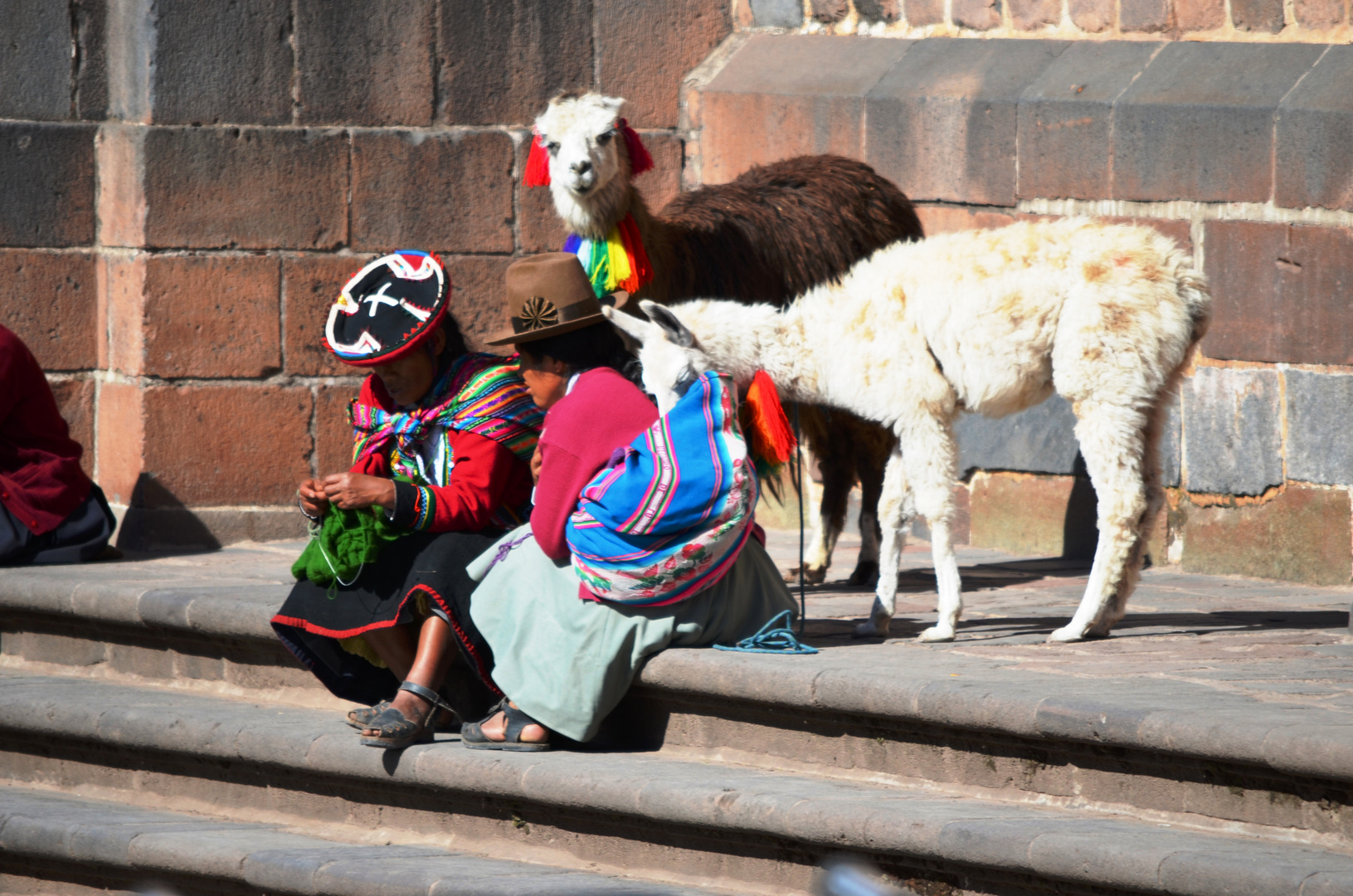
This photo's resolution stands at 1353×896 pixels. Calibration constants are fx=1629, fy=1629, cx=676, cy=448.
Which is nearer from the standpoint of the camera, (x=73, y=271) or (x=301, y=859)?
(x=301, y=859)

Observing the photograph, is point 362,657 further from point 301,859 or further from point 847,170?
point 847,170

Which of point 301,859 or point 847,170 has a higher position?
point 847,170

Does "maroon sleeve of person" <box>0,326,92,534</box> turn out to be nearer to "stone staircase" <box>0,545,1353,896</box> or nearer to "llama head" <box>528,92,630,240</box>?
"stone staircase" <box>0,545,1353,896</box>

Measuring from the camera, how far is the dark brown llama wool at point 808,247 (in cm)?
595

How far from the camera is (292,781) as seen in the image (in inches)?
182

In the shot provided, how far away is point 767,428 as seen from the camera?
4.34 metres

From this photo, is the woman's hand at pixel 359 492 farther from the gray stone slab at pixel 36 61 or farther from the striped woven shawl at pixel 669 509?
the gray stone slab at pixel 36 61

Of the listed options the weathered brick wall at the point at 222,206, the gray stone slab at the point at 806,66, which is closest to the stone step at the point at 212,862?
the weathered brick wall at the point at 222,206

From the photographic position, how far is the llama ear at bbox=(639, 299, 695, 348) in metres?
4.33

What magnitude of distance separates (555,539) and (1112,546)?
5.12 feet

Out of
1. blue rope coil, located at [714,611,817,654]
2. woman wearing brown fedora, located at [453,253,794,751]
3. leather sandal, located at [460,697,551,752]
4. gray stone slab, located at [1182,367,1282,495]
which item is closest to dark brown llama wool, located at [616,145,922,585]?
gray stone slab, located at [1182,367,1282,495]

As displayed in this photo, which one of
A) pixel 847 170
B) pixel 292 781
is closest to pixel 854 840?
pixel 292 781

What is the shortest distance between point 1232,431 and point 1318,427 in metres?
0.34

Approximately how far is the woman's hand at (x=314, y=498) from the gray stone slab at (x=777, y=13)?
407cm
